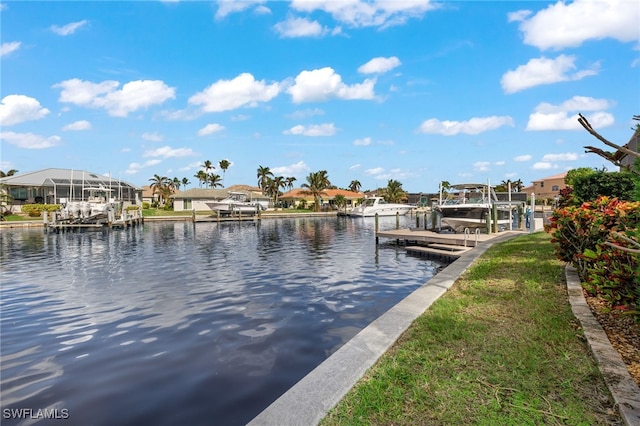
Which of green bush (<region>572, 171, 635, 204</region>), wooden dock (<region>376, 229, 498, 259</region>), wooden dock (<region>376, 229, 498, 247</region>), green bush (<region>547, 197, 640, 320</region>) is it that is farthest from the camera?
wooden dock (<region>376, 229, 498, 247</region>)

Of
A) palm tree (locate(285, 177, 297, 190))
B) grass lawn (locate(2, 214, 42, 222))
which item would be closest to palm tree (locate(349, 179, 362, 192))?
palm tree (locate(285, 177, 297, 190))

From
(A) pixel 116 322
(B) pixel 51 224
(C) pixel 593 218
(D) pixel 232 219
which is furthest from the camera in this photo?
(D) pixel 232 219

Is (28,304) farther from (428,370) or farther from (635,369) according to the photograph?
(635,369)

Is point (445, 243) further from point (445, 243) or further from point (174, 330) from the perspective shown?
point (174, 330)

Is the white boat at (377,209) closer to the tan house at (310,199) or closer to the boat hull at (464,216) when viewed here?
the tan house at (310,199)

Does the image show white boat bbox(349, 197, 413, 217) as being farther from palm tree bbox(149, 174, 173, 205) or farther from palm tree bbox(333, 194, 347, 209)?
palm tree bbox(149, 174, 173, 205)

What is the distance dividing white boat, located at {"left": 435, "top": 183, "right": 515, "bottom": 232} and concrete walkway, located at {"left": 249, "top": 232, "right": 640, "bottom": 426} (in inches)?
670

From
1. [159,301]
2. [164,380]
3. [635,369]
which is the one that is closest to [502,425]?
[635,369]

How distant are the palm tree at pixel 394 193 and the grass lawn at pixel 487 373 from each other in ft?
299

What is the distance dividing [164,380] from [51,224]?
4173 centimetres

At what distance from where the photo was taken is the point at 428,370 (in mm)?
4344

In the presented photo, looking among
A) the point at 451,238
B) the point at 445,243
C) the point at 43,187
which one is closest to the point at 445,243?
the point at 445,243

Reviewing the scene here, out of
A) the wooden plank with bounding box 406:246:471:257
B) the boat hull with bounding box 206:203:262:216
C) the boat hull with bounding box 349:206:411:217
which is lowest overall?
the wooden plank with bounding box 406:246:471:257

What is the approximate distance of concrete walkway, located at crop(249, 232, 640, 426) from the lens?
347 cm
